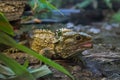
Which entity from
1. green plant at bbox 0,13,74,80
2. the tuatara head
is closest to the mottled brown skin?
the tuatara head

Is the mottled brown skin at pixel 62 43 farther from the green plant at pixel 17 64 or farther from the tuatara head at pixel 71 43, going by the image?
the green plant at pixel 17 64

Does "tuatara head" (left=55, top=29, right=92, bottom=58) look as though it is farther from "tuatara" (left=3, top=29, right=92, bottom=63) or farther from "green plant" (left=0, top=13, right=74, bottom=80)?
→ "green plant" (left=0, top=13, right=74, bottom=80)

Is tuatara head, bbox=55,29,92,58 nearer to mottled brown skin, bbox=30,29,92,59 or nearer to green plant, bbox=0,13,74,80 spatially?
mottled brown skin, bbox=30,29,92,59

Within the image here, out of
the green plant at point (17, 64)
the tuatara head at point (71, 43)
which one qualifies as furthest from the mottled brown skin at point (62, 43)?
the green plant at point (17, 64)

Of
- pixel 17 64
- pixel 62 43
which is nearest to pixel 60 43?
pixel 62 43

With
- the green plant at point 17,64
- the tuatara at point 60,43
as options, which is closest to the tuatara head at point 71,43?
the tuatara at point 60,43

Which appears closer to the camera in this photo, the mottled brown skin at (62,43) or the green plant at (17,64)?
the green plant at (17,64)

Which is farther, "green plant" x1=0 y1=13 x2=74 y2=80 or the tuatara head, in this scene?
the tuatara head

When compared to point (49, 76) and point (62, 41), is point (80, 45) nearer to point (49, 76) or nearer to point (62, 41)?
point (62, 41)
